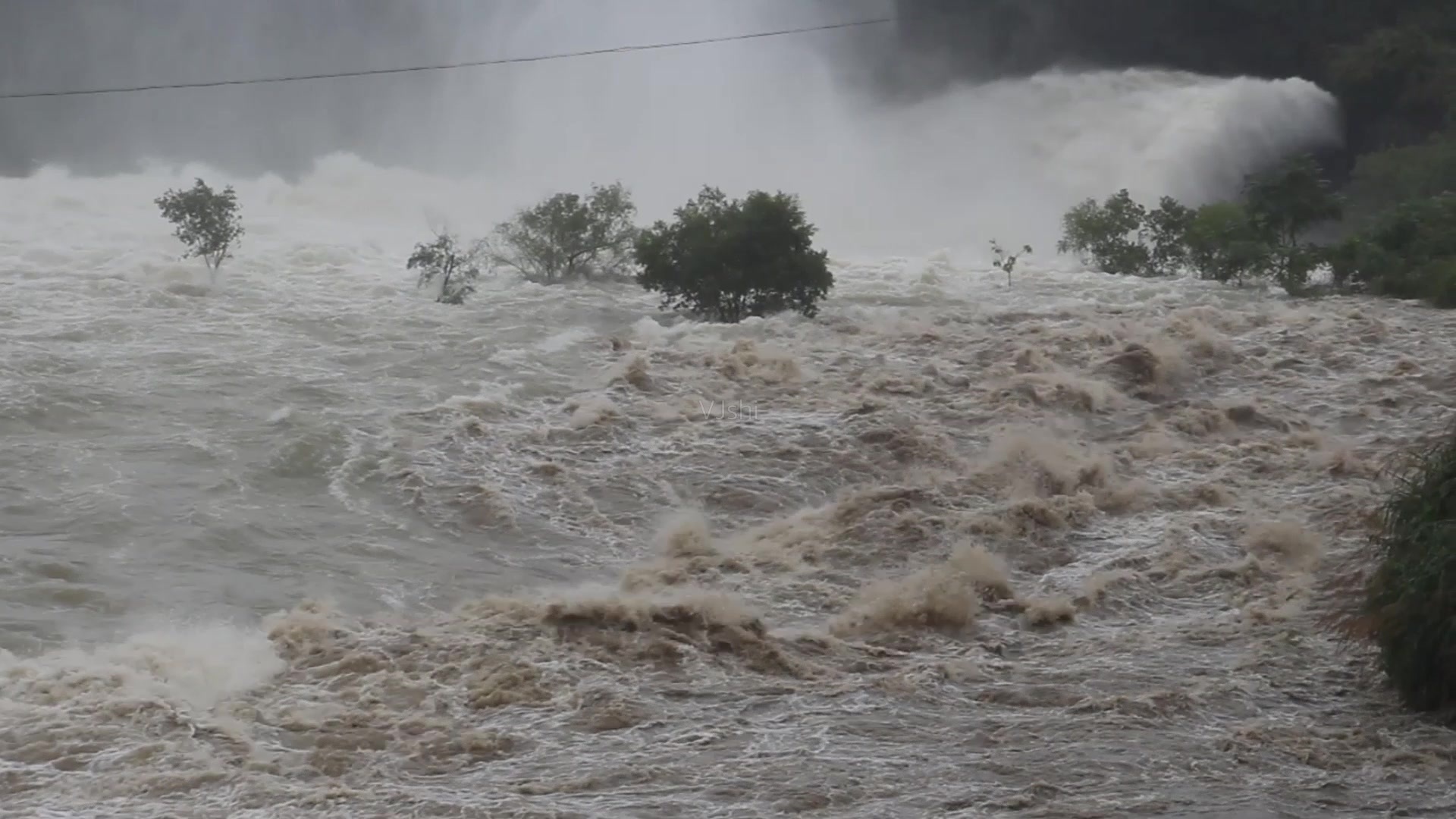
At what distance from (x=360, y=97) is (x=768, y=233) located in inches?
1304

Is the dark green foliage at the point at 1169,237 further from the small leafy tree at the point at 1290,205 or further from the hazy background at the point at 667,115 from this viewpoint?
the hazy background at the point at 667,115

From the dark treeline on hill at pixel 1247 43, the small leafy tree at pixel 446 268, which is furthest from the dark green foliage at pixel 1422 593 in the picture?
the dark treeline on hill at pixel 1247 43

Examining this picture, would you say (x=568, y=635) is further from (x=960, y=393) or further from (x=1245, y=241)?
(x=1245, y=241)

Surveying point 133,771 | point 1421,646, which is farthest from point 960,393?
point 133,771

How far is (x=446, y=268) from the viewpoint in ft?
81.5

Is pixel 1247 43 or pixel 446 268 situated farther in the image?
pixel 1247 43

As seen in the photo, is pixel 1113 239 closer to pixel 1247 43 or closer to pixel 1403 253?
pixel 1403 253

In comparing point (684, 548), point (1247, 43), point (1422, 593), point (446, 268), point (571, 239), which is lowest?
point (684, 548)

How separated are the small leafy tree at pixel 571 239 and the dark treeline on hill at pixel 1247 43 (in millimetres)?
21028

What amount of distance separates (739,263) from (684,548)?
34.5 feet

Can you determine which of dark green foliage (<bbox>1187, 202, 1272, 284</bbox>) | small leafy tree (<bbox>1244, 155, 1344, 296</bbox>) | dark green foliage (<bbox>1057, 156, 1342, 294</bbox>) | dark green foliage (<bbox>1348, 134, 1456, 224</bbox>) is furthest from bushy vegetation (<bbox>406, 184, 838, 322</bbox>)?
dark green foliage (<bbox>1348, 134, 1456, 224</bbox>)

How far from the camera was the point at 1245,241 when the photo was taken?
1042 inches

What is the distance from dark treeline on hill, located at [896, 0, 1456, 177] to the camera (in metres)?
40.6

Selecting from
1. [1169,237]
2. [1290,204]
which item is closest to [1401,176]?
[1169,237]
